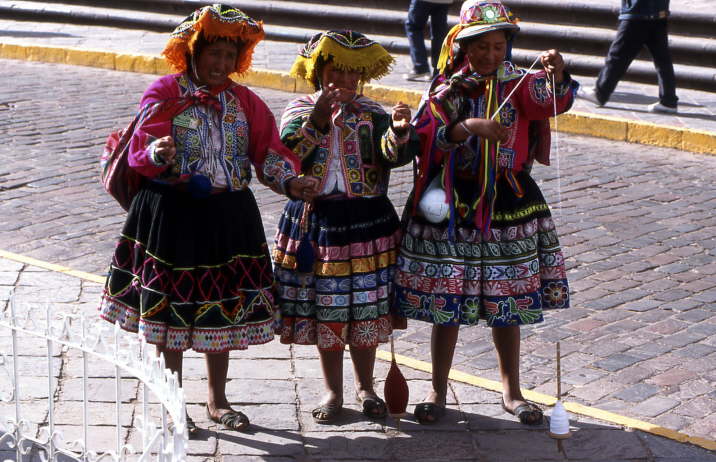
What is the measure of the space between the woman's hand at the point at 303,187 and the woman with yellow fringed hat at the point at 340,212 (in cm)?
7

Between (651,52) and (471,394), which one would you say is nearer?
(471,394)

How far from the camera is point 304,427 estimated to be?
4.34 m

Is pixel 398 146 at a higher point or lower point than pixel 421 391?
higher

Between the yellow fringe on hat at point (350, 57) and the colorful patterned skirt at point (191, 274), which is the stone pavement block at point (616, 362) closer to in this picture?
the colorful patterned skirt at point (191, 274)

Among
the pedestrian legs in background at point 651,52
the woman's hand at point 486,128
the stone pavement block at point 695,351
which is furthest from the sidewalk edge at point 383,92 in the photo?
the woman's hand at point 486,128

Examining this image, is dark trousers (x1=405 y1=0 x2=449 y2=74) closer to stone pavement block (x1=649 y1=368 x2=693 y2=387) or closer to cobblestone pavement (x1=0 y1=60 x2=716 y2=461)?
cobblestone pavement (x1=0 y1=60 x2=716 y2=461)

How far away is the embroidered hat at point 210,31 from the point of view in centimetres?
402

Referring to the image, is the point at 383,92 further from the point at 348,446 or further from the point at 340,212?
the point at 348,446

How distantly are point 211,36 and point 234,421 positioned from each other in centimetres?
143

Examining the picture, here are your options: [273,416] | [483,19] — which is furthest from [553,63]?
[273,416]

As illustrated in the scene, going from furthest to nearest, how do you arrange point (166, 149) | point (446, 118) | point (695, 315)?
1. point (695, 315)
2. point (446, 118)
3. point (166, 149)

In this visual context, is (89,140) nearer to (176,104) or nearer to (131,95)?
(131,95)

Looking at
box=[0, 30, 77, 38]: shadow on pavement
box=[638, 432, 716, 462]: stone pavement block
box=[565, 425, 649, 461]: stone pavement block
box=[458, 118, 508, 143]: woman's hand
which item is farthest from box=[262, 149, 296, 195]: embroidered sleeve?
box=[0, 30, 77, 38]: shadow on pavement

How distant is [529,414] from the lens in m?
4.37
